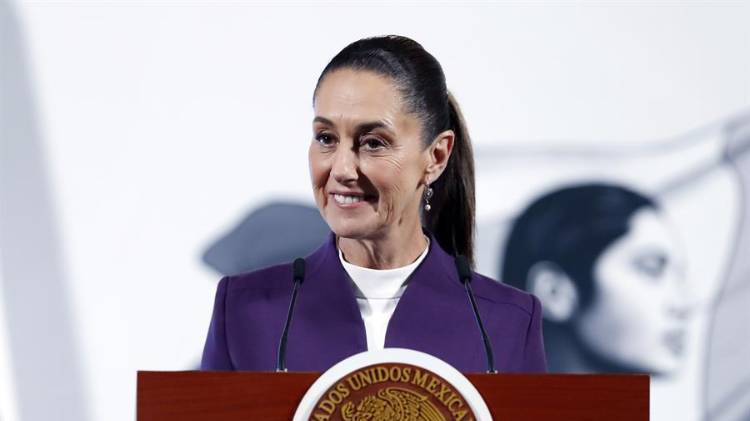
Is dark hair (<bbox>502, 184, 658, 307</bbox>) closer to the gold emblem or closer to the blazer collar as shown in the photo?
the blazer collar

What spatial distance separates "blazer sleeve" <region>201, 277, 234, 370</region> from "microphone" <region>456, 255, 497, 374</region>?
1.32 ft

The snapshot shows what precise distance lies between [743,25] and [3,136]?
206 centimetres

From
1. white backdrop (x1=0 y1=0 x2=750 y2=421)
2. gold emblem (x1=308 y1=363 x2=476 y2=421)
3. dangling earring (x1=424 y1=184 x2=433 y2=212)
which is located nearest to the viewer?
gold emblem (x1=308 y1=363 x2=476 y2=421)

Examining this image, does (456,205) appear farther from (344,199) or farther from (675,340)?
(675,340)

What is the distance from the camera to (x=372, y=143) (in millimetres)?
1711

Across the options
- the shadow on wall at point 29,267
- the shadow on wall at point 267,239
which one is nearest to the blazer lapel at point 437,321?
the shadow on wall at point 267,239

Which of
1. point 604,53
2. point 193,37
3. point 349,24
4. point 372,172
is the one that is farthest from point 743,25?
point 372,172

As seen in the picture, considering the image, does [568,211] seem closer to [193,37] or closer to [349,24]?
[349,24]

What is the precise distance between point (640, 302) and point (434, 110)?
1.31 m

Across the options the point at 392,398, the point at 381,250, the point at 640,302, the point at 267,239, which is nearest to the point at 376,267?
the point at 381,250

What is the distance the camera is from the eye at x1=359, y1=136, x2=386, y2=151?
1703 millimetres

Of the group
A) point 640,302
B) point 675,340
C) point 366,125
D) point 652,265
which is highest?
point 366,125

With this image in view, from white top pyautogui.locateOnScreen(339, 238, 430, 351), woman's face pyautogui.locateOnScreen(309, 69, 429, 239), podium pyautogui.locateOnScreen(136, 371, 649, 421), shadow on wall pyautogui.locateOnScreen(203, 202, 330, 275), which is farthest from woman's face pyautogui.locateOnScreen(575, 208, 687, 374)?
podium pyautogui.locateOnScreen(136, 371, 649, 421)

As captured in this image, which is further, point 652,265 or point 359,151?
point 652,265
